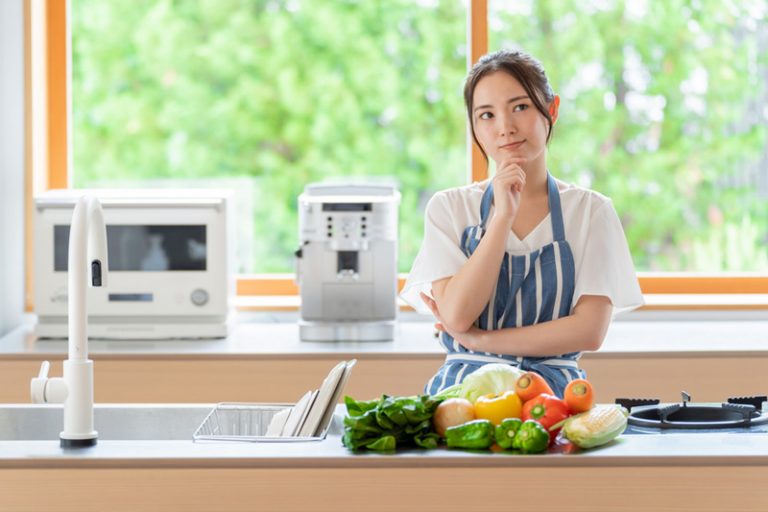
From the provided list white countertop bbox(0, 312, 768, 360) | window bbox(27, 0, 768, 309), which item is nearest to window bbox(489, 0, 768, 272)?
window bbox(27, 0, 768, 309)

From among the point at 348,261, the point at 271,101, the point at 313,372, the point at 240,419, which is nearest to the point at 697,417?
the point at 240,419

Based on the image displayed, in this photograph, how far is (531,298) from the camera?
7.03 feet

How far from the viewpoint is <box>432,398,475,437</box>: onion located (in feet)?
5.43

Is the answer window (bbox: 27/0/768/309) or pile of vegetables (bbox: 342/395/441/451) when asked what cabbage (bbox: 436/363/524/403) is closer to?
pile of vegetables (bbox: 342/395/441/451)

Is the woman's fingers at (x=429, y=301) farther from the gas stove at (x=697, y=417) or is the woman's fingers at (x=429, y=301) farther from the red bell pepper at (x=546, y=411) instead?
the red bell pepper at (x=546, y=411)

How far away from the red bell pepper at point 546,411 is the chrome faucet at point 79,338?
23.9 inches

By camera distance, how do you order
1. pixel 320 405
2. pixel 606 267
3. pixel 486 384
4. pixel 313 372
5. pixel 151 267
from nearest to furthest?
1. pixel 486 384
2. pixel 320 405
3. pixel 606 267
4. pixel 313 372
5. pixel 151 267

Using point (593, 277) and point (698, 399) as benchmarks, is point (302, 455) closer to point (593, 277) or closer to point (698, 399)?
point (593, 277)

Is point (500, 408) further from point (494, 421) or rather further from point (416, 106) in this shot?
point (416, 106)

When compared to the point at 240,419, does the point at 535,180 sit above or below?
above

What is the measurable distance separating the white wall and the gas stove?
2.39m

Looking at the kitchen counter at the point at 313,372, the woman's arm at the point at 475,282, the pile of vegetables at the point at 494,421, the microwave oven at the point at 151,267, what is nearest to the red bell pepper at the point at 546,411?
the pile of vegetables at the point at 494,421

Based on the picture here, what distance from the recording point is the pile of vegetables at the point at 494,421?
160 cm
